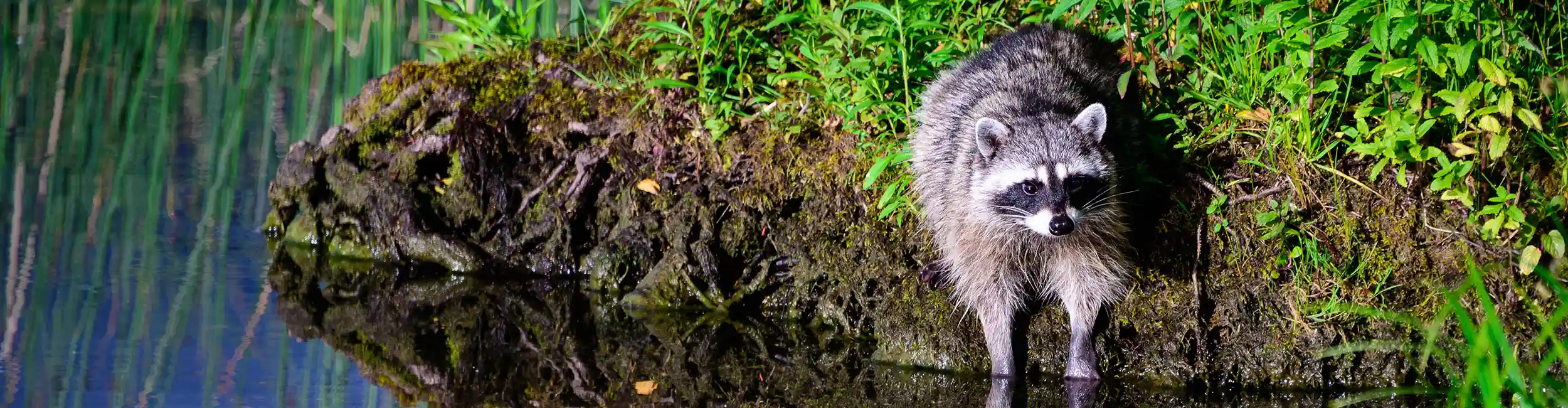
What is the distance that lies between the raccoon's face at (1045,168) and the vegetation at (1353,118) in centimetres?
31

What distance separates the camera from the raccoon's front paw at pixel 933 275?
455 centimetres

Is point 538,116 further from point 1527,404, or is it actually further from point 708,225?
point 1527,404

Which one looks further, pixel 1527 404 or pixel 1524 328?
pixel 1524 328

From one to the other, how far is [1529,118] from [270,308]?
4.30 m

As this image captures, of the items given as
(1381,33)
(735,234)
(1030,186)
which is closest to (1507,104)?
(1381,33)

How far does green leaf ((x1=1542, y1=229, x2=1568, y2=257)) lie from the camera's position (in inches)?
150

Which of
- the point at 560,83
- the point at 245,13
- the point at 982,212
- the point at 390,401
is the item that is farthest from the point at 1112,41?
the point at 245,13

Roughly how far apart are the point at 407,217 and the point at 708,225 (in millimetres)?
1458

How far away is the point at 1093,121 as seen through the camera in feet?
13.3

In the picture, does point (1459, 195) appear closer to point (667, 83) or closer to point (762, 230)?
point (762, 230)

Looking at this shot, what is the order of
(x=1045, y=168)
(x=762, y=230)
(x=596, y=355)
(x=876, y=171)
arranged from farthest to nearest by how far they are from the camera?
(x=762, y=230)
(x=876, y=171)
(x=596, y=355)
(x=1045, y=168)

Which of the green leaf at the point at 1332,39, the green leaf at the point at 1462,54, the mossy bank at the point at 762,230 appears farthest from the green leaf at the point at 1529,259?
the green leaf at the point at 1332,39

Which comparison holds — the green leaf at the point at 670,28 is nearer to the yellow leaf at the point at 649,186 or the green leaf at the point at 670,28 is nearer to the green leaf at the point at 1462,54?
the yellow leaf at the point at 649,186

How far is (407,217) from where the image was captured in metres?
5.84
